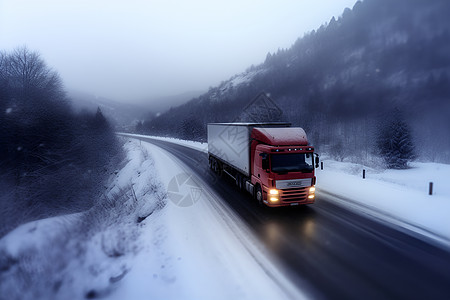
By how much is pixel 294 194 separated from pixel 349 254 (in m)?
3.22

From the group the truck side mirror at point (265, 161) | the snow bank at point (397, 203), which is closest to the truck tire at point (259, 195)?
the truck side mirror at point (265, 161)

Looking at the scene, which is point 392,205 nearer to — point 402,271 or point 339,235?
point 339,235

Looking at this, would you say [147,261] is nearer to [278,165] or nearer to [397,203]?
[278,165]

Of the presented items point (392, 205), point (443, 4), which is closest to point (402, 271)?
point (392, 205)

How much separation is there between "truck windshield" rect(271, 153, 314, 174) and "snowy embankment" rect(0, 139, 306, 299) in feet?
9.43

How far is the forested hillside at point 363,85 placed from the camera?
62531 millimetres

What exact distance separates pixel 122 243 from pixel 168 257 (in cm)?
180

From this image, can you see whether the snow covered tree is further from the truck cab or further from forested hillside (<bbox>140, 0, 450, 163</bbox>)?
the truck cab

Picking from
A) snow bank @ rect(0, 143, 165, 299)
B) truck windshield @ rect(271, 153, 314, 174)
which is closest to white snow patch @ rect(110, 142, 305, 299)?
snow bank @ rect(0, 143, 165, 299)

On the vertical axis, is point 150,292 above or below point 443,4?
below

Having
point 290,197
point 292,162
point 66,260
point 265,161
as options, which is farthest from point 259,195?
point 66,260

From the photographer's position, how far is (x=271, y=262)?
20.8 feet

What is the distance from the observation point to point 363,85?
376ft

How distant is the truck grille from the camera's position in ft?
31.1
